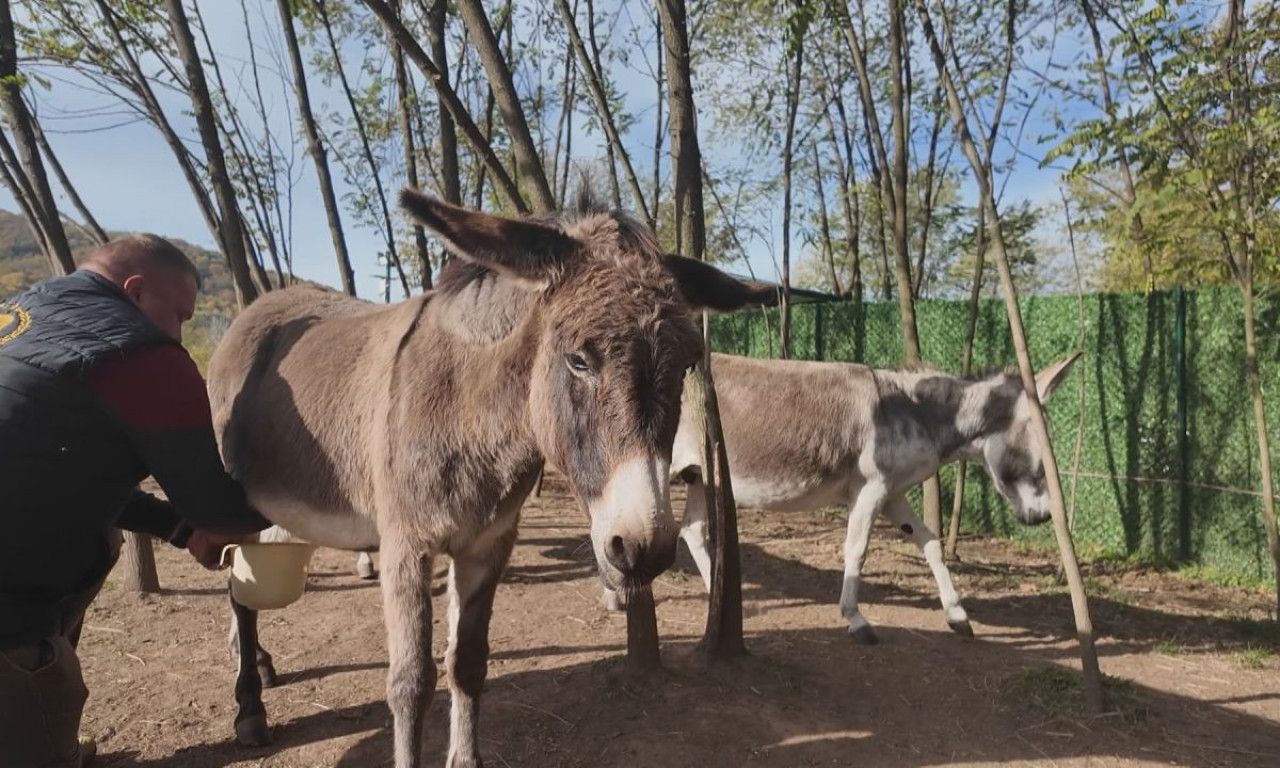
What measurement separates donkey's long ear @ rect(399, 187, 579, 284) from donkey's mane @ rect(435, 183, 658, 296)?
216 millimetres

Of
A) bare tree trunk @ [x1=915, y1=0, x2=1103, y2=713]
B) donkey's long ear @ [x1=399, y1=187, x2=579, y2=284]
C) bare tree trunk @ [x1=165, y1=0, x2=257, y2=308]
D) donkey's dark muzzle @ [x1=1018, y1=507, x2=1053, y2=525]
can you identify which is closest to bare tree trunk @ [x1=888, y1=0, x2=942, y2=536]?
donkey's dark muzzle @ [x1=1018, y1=507, x2=1053, y2=525]

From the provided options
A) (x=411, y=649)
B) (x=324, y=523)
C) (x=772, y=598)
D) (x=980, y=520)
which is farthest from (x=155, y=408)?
(x=980, y=520)

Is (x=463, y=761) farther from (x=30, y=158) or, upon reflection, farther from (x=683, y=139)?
(x=30, y=158)

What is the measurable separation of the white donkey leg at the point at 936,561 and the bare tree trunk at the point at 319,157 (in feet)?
22.2

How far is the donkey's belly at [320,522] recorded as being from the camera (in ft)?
9.62

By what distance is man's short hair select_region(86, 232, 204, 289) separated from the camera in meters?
2.52

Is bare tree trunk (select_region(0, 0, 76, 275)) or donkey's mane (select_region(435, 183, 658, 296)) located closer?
donkey's mane (select_region(435, 183, 658, 296))

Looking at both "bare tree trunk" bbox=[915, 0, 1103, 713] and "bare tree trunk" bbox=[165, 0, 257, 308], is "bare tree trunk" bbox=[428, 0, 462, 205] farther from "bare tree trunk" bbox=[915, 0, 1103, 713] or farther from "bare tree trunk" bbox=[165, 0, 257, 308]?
"bare tree trunk" bbox=[915, 0, 1103, 713]

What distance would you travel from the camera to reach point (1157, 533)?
7.48m

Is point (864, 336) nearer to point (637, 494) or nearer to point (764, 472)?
point (764, 472)

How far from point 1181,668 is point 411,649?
5.10 meters

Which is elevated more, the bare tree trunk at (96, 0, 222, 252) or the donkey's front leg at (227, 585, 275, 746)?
the bare tree trunk at (96, 0, 222, 252)

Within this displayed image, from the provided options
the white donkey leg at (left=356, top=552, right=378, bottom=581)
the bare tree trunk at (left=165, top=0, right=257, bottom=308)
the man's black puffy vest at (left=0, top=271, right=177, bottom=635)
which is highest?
the bare tree trunk at (left=165, top=0, right=257, bottom=308)

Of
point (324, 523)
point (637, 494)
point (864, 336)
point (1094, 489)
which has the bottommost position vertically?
point (1094, 489)
